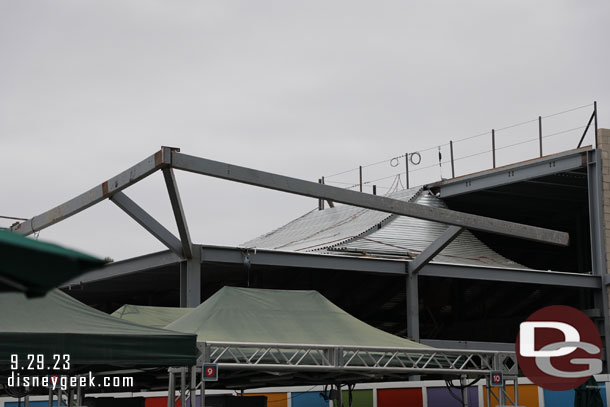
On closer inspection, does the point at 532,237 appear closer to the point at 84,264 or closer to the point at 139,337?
the point at 139,337

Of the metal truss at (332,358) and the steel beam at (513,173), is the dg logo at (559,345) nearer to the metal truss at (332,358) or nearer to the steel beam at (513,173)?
the steel beam at (513,173)

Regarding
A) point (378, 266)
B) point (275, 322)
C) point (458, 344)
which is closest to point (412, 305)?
point (378, 266)

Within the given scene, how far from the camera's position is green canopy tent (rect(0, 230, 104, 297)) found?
151 inches

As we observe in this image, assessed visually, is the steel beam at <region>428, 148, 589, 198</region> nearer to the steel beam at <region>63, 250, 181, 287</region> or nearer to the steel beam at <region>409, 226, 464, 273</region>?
the steel beam at <region>409, 226, 464, 273</region>

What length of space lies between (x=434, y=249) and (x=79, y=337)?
50.8 ft

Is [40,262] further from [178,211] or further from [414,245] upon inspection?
[414,245]

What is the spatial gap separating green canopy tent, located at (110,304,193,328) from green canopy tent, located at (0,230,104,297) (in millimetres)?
12653

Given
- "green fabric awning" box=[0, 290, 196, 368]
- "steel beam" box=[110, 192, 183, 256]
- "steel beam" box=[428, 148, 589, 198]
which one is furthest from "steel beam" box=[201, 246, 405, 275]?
"green fabric awning" box=[0, 290, 196, 368]

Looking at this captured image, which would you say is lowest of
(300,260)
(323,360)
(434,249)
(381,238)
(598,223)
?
(323,360)

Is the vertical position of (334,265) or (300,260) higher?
(300,260)

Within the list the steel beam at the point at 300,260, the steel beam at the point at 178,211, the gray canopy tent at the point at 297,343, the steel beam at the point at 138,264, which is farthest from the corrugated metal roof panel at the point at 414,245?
the gray canopy tent at the point at 297,343

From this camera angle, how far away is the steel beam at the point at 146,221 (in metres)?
20.1

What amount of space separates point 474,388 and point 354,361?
20.9 feet

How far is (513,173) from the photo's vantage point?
3097 cm
